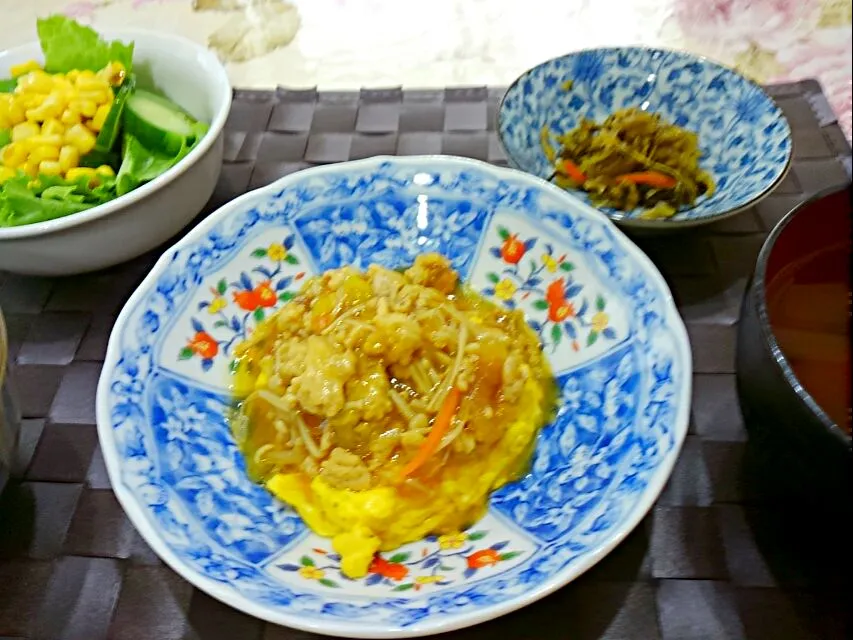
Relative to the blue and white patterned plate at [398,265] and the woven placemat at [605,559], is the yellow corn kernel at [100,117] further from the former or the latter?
the blue and white patterned plate at [398,265]

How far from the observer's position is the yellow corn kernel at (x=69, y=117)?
1768mm

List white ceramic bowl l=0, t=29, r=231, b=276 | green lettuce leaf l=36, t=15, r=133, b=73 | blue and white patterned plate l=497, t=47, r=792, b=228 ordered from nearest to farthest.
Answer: white ceramic bowl l=0, t=29, r=231, b=276 < blue and white patterned plate l=497, t=47, r=792, b=228 < green lettuce leaf l=36, t=15, r=133, b=73

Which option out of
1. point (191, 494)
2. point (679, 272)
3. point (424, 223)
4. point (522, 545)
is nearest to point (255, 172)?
point (424, 223)

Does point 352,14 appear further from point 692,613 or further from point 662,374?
point 692,613

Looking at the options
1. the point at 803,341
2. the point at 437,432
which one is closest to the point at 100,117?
the point at 437,432

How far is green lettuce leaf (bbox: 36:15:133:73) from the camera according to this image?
192 cm

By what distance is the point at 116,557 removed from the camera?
1.24 metres

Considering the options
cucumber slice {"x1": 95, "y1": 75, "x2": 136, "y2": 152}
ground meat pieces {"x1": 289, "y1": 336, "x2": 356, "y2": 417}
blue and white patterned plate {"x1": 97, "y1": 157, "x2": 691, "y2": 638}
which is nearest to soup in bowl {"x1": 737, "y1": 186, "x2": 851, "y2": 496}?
blue and white patterned plate {"x1": 97, "y1": 157, "x2": 691, "y2": 638}

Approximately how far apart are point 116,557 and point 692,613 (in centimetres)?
100

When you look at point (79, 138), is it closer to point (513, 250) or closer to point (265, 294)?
point (265, 294)

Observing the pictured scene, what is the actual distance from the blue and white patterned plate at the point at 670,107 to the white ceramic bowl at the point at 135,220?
746 millimetres

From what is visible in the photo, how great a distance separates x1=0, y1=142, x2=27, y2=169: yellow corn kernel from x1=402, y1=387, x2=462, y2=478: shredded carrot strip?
125 centimetres

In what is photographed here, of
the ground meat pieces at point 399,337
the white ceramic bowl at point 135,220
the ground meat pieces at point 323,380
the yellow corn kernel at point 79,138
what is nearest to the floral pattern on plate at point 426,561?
the ground meat pieces at point 323,380

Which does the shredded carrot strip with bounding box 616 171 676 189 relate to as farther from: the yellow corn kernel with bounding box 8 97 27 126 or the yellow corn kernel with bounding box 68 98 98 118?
the yellow corn kernel with bounding box 8 97 27 126
